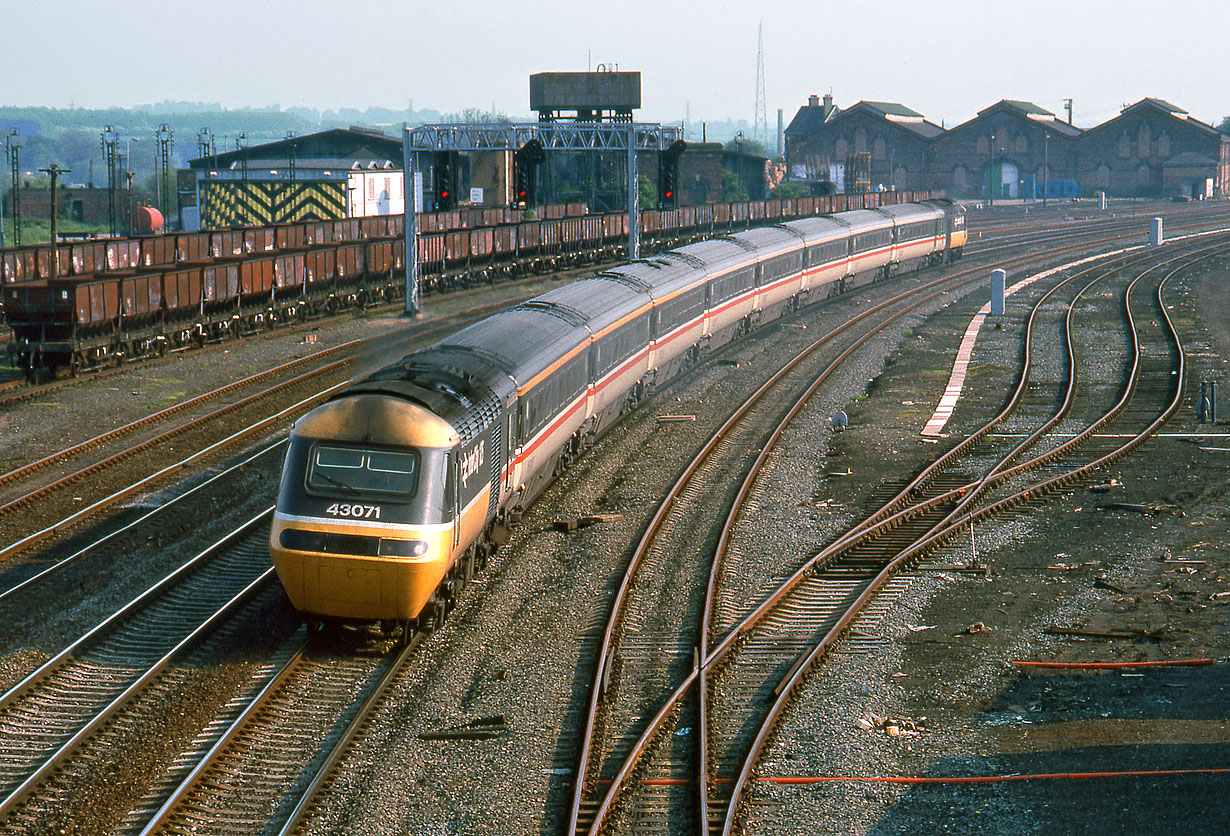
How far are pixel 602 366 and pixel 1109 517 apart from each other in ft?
30.7

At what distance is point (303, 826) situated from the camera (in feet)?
37.0

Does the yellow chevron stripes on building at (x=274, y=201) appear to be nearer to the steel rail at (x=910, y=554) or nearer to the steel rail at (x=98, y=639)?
the steel rail at (x=910, y=554)

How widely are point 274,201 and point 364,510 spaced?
227 ft

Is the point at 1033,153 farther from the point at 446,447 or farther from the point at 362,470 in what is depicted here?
the point at 362,470

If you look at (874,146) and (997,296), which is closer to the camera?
(997,296)

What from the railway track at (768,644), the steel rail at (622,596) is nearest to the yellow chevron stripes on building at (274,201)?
the steel rail at (622,596)

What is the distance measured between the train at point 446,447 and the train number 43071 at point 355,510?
1 centimetres

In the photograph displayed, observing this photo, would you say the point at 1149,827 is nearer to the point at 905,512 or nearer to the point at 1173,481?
the point at 905,512

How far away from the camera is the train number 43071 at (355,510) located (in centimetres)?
1423

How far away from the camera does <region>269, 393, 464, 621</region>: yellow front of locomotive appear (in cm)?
1423

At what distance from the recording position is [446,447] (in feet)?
47.9

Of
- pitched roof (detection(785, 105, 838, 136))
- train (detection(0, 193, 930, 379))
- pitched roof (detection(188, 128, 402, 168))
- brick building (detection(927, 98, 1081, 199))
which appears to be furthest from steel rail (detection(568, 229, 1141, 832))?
pitched roof (detection(785, 105, 838, 136))

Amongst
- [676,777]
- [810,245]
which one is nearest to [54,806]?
[676,777]

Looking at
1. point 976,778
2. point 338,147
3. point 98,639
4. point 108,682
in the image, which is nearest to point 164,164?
point 338,147
